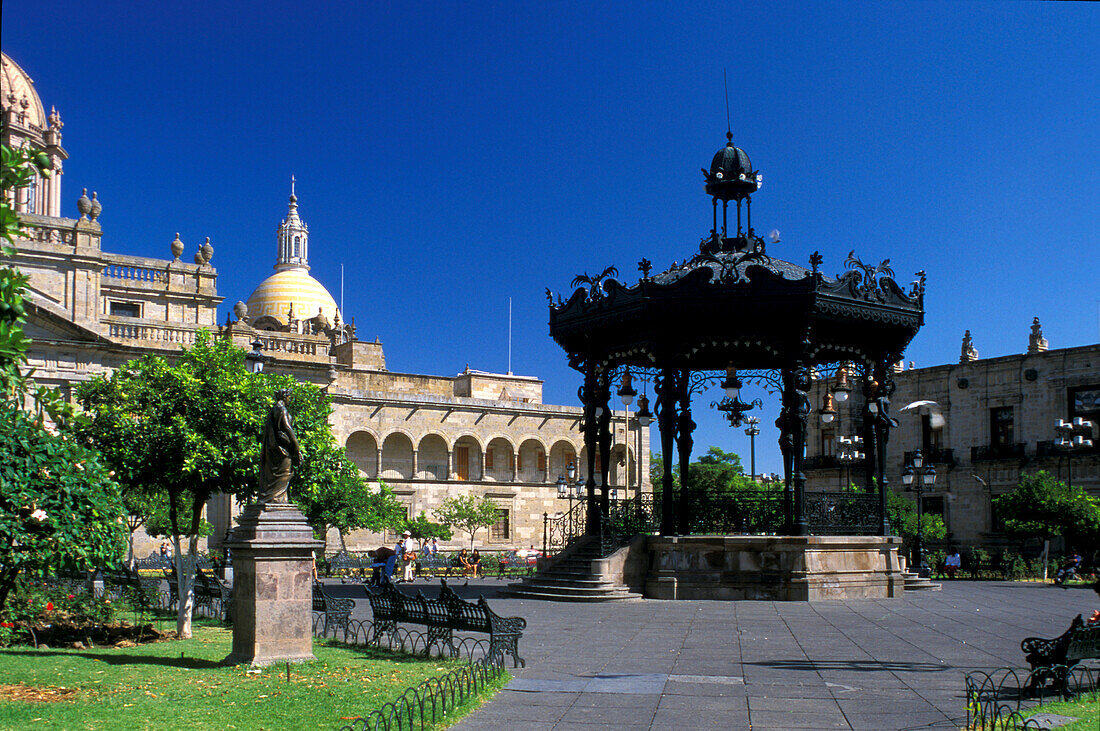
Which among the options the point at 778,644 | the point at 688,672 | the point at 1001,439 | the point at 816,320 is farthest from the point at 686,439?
the point at 1001,439

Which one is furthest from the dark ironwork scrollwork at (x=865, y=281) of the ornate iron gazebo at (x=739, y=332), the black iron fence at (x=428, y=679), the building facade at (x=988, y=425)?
the building facade at (x=988, y=425)

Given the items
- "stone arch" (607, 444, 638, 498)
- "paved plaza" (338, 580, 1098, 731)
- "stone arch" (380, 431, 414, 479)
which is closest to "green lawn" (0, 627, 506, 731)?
"paved plaza" (338, 580, 1098, 731)

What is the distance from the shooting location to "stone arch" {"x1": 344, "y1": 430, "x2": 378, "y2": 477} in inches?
1813

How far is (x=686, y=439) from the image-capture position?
59.7 feet

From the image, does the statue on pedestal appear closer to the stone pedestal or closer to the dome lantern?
the stone pedestal

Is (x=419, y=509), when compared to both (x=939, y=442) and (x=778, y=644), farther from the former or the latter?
(x=778, y=644)

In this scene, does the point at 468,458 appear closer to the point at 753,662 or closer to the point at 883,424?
the point at 883,424

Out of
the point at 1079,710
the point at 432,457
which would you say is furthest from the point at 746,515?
the point at 432,457

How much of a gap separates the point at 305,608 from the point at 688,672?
156 inches

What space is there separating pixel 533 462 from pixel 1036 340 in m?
24.8

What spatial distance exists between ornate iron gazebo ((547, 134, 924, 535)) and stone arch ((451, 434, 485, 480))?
98.0 feet

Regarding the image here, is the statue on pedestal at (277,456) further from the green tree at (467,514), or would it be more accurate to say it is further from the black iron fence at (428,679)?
the green tree at (467,514)

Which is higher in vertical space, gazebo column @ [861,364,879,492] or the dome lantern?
the dome lantern

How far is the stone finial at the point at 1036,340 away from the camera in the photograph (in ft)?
138
